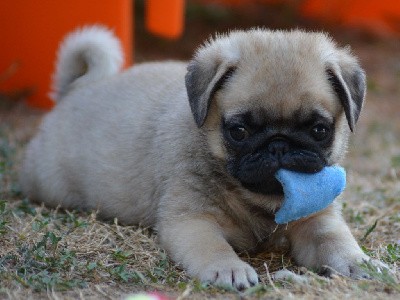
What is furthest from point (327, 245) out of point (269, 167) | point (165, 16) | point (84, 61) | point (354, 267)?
point (165, 16)

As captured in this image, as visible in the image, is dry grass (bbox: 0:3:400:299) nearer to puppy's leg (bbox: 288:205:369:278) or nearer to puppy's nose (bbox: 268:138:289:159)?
puppy's leg (bbox: 288:205:369:278)

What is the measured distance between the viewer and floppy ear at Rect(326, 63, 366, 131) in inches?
178

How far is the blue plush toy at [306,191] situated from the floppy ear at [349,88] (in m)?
0.34

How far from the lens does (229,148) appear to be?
14.6ft

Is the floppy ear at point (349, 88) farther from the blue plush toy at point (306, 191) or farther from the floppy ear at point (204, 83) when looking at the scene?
the floppy ear at point (204, 83)

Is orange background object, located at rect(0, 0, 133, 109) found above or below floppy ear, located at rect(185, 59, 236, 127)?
below

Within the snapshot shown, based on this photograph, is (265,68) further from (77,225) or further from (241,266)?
(77,225)

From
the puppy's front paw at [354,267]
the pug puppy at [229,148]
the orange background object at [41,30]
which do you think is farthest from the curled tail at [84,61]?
the puppy's front paw at [354,267]

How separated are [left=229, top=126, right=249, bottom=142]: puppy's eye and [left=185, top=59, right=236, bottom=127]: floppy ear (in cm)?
21

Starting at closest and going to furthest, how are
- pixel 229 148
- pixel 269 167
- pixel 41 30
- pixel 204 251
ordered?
pixel 269 167, pixel 204 251, pixel 229 148, pixel 41 30

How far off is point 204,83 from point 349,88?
869 millimetres

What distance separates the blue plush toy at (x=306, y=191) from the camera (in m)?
4.26

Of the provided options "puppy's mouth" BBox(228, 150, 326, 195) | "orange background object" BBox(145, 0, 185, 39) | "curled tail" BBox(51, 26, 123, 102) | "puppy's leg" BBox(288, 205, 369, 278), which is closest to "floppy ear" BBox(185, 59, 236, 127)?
"puppy's mouth" BBox(228, 150, 326, 195)

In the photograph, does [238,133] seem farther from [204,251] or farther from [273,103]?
[204,251]
